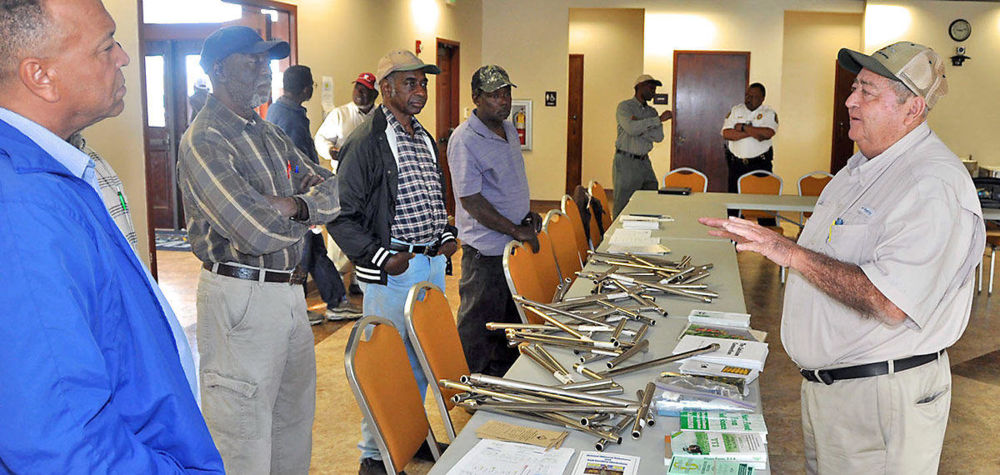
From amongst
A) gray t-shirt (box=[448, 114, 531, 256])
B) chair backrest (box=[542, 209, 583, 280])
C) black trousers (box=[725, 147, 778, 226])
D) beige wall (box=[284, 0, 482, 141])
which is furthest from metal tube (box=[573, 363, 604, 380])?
black trousers (box=[725, 147, 778, 226])

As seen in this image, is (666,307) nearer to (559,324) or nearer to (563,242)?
(559,324)

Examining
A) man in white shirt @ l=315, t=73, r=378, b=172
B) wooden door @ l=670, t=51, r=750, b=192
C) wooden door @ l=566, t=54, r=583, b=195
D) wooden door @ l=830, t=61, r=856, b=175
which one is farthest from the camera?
wooden door @ l=566, t=54, r=583, b=195

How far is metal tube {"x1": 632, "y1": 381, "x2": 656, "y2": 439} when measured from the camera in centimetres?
187

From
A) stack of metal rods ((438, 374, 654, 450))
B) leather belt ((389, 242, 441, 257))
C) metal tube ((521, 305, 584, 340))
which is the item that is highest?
leather belt ((389, 242, 441, 257))

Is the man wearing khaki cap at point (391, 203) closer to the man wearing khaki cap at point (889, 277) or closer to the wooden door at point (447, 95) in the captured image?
the man wearing khaki cap at point (889, 277)

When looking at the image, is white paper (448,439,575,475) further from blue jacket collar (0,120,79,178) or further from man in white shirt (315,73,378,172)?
man in white shirt (315,73,378,172)

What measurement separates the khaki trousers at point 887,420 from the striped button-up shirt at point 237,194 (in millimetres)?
1709

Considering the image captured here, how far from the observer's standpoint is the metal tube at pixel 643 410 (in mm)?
1871

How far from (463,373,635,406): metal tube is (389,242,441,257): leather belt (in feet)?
3.88

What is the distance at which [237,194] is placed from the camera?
2469 mm

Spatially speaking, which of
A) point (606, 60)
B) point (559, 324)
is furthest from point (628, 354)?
point (606, 60)

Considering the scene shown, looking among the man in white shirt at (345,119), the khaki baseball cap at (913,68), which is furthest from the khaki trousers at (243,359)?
the man in white shirt at (345,119)

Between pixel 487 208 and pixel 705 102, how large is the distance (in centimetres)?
905

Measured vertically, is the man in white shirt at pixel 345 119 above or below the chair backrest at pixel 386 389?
above
